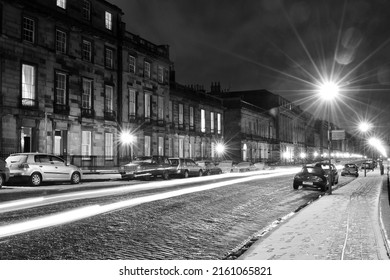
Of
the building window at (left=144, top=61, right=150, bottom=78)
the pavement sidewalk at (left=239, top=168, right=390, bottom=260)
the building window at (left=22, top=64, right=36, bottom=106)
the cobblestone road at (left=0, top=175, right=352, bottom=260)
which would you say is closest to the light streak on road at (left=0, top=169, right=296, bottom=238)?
the cobblestone road at (left=0, top=175, right=352, bottom=260)

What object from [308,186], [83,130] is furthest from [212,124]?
[308,186]

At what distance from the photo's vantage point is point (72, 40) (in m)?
32.7

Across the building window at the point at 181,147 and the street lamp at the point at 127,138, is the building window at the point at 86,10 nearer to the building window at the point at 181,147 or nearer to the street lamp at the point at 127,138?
the street lamp at the point at 127,138

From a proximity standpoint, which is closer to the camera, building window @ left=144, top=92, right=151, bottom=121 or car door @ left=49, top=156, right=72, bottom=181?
car door @ left=49, top=156, right=72, bottom=181

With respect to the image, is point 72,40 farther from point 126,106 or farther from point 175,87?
point 175,87

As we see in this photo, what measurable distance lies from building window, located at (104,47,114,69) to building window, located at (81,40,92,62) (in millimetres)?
2032

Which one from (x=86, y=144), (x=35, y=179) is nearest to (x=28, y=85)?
(x=86, y=144)

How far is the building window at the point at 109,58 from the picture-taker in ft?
121

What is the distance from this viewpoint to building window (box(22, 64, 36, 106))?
28.5 meters

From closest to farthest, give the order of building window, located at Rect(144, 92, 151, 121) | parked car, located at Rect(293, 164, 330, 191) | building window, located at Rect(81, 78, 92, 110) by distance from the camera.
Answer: parked car, located at Rect(293, 164, 330, 191) < building window, located at Rect(81, 78, 92, 110) < building window, located at Rect(144, 92, 151, 121)

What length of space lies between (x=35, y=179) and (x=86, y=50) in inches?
665

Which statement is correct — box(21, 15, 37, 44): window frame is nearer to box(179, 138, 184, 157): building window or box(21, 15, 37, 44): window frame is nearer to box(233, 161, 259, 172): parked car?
box(179, 138, 184, 157): building window

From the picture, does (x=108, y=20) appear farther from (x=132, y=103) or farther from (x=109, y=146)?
(x=109, y=146)

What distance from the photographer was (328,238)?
24.7 ft
